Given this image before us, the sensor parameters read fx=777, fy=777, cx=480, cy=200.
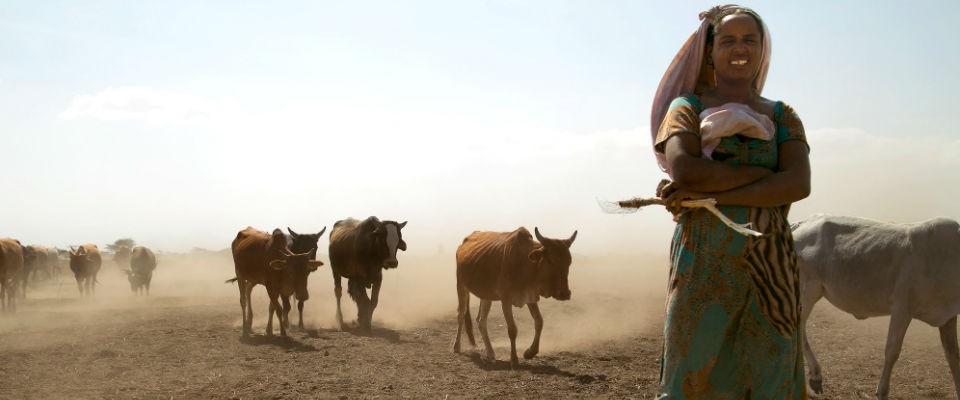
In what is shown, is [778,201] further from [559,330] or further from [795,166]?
[559,330]

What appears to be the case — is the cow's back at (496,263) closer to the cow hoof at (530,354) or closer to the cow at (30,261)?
the cow hoof at (530,354)

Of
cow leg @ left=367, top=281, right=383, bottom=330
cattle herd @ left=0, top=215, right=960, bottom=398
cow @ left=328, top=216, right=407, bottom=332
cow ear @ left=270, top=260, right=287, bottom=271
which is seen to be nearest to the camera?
cattle herd @ left=0, top=215, right=960, bottom=398

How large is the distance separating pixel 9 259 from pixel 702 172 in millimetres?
23461

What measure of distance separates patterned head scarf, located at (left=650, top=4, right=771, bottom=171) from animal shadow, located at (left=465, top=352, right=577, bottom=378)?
6.81 m

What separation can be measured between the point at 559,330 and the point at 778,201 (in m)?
12.4

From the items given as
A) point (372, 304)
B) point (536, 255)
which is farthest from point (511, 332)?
point (372, 304)

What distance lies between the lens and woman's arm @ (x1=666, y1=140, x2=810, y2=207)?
11.0ft

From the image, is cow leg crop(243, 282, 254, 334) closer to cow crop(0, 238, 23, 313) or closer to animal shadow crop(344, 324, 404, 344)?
animal shadow crop(344, 324, 404, 344)

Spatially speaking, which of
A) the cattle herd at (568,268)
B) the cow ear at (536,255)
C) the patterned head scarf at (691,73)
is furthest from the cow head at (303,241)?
the patterned head scarf at (691,73)

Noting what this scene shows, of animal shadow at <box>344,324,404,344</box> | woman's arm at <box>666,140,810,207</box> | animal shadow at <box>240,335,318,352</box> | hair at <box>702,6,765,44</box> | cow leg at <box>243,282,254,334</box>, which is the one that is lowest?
animal shadow at <box>344,324,404,344</box>

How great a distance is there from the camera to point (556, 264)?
1105 centimetres

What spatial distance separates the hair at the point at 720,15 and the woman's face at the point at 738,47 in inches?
1.0

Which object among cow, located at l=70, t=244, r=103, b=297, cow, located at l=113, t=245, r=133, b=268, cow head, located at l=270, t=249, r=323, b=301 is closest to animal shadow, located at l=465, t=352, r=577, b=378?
cow head, located at l=270, t=249, r=323, b=301

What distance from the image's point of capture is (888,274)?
360 inches
